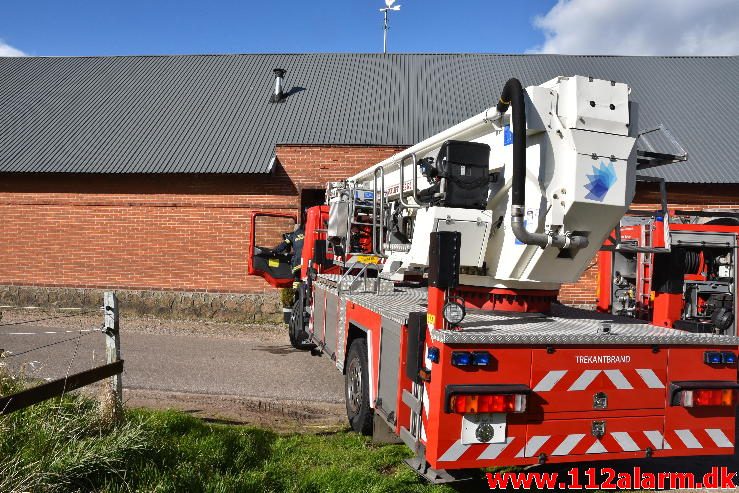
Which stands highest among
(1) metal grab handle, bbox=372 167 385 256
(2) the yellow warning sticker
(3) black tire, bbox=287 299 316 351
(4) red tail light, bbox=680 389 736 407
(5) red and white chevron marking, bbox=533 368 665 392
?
(1) metal grab handle, bbox=372 167 385 256

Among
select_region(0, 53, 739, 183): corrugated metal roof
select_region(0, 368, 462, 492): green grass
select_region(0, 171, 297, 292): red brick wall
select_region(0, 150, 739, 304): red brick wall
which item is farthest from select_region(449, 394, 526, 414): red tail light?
select_region(0, 171, 297, 292): red brick wall

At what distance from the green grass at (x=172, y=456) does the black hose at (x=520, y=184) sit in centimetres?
208

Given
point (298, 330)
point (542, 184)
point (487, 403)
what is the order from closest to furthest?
point (487, 403), point (542, 184), point (298, 330)

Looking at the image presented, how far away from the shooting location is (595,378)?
4.36 m

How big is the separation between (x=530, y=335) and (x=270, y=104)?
1397 centimetres

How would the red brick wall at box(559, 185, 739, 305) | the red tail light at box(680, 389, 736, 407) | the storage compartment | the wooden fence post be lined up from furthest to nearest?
the red brick wall at box(559, 185, 739, 305) < the wooden fence post < the red tail light at box(680, 389, 736, 407) < the storage compartment

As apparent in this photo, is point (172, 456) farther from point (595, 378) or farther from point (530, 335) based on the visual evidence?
point (595, 378)

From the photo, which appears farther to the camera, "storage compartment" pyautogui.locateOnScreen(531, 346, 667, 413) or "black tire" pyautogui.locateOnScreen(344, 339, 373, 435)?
"black tire" pyautogui.locateOnScreen(344, 339, 373, 435)

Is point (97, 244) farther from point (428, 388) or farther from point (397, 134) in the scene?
point (428, 388)

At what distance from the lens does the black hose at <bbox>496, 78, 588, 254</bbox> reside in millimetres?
4594

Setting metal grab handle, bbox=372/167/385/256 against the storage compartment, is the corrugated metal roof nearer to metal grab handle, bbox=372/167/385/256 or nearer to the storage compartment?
metal grab handle, bbox=372/167/385/256

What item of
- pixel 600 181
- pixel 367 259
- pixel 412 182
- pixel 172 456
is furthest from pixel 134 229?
pixel 600 181

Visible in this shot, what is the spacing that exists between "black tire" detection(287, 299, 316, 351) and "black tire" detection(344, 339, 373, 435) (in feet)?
11.5

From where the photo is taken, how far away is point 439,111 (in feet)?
54.0
